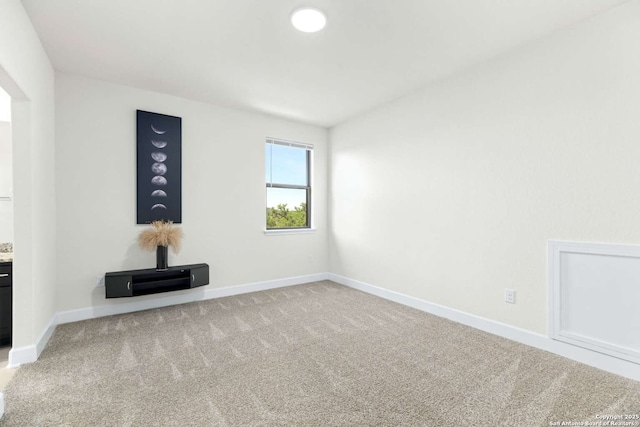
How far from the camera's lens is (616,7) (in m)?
2.14

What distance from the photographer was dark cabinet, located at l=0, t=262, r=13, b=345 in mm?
2490

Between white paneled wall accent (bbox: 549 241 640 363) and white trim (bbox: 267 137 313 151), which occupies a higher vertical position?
white trim (bbox: 267 137 313 151)

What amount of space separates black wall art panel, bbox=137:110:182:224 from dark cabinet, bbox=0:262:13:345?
118cm

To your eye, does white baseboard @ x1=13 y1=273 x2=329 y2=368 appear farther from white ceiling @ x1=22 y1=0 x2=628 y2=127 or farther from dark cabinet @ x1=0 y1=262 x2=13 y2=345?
white ceiling @ x1=22 y1=0 x2=628 y2=127

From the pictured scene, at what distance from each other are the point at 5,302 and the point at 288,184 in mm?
3354

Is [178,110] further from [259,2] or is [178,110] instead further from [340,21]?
[340,21]

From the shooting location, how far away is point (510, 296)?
2.72 metres

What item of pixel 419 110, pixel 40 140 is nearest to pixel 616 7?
pixel 419 110

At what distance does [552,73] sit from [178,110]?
12.9ft

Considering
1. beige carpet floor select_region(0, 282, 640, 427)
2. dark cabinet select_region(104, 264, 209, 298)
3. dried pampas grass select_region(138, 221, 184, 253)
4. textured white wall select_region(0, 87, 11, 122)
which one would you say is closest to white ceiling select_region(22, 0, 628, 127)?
textured white wall select_region(0, 87, 11, 122)

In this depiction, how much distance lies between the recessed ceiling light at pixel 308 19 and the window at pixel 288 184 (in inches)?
91.6

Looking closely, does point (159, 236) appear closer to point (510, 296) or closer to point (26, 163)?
point (26, 163)

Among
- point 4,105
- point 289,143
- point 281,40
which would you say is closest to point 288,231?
point 289,143

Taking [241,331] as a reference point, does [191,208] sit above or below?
above
